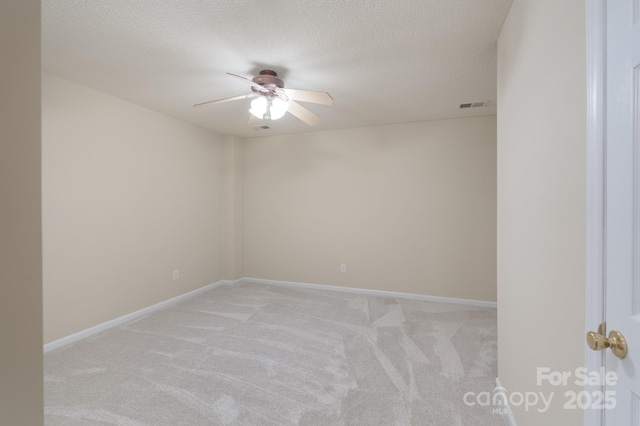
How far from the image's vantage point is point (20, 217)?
72 cm

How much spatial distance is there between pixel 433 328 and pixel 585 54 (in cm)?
276

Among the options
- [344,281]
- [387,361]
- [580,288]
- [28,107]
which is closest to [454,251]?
[344,281]

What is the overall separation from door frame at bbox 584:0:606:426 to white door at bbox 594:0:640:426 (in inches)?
0.4

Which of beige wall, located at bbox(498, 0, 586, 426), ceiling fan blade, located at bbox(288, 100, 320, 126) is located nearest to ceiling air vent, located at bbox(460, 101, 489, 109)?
beige wall, located at bbox(498, 0, 586, 426)

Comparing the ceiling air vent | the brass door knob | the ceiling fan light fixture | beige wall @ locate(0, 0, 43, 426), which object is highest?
the ceiling air vent

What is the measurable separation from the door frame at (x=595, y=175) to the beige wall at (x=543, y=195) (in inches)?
1.8

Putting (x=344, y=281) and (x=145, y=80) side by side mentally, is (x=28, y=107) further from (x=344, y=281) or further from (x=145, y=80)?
(x=344, y=281)

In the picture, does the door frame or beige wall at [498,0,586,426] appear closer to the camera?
the door frame

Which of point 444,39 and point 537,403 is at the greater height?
point 444,39

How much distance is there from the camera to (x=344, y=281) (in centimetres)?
425

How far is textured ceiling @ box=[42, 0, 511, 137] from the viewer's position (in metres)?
1.61

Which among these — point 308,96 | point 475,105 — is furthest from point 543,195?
point 475,105

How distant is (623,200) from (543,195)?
1.46ft

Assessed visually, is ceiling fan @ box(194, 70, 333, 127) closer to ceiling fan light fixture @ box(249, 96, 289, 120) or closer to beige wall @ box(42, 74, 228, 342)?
ceiling fan light fixture @ box(249, 96, 289, 120)
